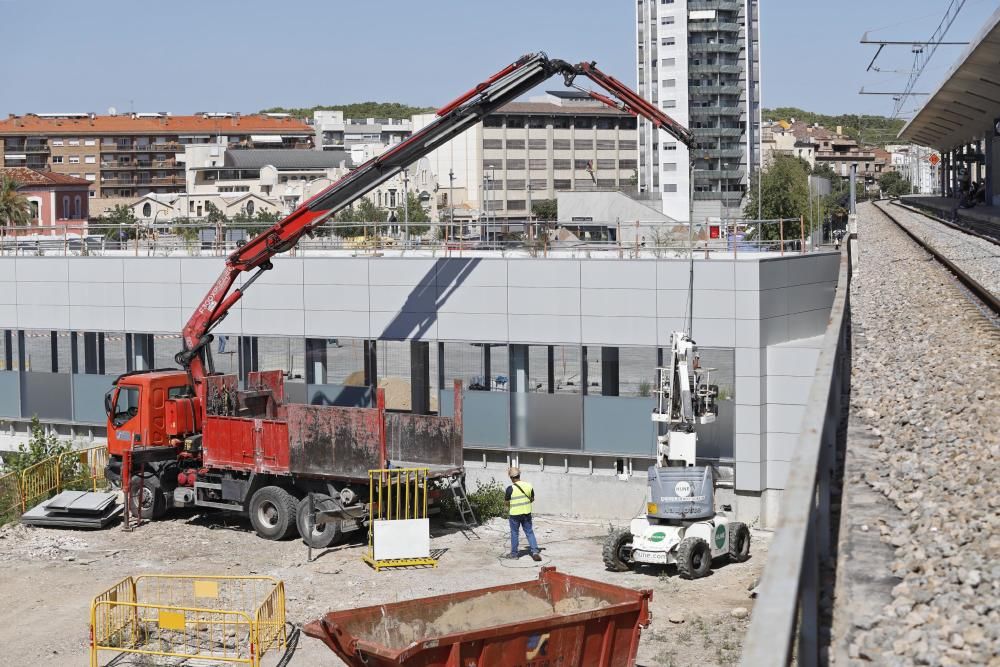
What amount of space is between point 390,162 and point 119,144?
122060 mm

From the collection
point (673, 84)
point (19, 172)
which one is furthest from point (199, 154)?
point (673, 84)

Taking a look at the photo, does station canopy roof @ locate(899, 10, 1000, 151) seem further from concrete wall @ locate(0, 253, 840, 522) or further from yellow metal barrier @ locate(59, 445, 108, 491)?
yellow metal barrier @ locate(59, 445, 108, 491)

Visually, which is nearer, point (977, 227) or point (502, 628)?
point (502, 628)

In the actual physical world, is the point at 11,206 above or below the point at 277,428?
above

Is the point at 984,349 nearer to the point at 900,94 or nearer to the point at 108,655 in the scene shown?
the point at 108,655

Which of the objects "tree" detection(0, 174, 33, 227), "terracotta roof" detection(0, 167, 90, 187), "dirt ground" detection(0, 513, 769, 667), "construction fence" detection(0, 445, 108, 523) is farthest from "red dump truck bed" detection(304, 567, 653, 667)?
"terracotta roof" detection(0, 167, 90, 187)

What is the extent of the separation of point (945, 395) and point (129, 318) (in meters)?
18.9

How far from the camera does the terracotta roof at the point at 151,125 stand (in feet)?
445

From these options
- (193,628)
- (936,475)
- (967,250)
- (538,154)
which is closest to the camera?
(936,475)

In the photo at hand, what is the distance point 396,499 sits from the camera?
1967cm

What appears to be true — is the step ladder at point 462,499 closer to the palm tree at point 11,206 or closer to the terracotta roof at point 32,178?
the palm tree at point 11,206

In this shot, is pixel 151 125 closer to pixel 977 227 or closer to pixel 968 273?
pixel 977 227

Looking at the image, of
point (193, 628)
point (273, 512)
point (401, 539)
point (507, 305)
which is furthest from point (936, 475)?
point (507, 305)

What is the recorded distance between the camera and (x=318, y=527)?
1969 centimetres
